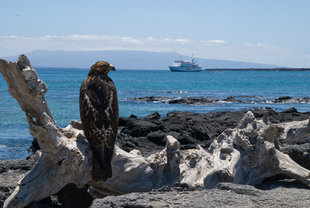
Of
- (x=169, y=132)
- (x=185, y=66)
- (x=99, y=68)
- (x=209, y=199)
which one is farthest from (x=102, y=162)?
→ (x=185, y=66)

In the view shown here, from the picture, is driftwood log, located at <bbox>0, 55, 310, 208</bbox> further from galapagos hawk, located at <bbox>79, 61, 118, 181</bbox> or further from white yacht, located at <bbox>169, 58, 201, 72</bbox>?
white yacht, located at <bbox>169, 58, 201, 72</bbox>

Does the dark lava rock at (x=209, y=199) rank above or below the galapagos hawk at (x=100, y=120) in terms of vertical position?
below

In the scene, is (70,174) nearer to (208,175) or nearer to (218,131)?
(208,175)

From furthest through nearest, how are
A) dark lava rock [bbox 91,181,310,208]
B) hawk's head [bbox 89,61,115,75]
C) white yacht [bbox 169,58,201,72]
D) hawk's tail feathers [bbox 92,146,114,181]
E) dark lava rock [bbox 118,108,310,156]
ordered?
white yacht [bbox 169,58,201,72] < dark lava rock [bbox 118,108,310,156] < hawk's head [bbox 89,61,115,75] < hawk's tail feathers [bbox 92,146,114,181] < dark lava rock [bbox 91,181,310,208]

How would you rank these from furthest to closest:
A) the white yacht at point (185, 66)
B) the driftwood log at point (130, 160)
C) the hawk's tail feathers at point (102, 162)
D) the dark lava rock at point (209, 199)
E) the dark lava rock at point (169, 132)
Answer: the white yacht at point (185, 66) < the dark lava rock at point (169, 132) < the hawk's tail feathers at point (102, 162) < the driftwood log at point (130, 160) < the dark lava rock at point (209, 199)

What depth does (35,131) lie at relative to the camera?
596 centimetres

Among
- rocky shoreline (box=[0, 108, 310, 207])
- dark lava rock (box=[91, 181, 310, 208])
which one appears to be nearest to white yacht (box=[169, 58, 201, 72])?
rocky shoreline (box=[0, 108, 310, 207])

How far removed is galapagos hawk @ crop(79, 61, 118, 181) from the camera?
20.2ft

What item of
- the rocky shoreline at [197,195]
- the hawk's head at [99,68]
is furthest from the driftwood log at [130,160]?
the hawk's head at [99,68]

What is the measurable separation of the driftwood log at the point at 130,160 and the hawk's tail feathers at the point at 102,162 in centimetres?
10

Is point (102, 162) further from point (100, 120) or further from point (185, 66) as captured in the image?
point (185, 66)

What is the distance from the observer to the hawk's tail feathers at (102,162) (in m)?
6.16

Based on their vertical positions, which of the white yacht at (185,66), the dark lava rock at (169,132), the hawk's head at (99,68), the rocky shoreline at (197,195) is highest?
the hawk's head at (99,68)

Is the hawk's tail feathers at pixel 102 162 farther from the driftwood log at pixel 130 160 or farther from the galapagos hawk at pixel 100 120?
the driftwood log at pixel 130 160
